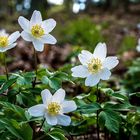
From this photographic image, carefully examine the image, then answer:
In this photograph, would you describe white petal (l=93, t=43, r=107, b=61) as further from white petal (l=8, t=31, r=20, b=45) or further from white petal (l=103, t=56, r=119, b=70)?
white petal (l=8, t=31, r=20, b=45)

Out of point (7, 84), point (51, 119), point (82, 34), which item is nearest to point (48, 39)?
point (7, 84)

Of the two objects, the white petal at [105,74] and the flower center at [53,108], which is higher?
the white petal at [105,74]

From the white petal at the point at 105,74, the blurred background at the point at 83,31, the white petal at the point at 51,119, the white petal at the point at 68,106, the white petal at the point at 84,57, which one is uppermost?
the white petal at the point at 84,57

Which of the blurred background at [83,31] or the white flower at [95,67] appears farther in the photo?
the blurred background at [83,31]

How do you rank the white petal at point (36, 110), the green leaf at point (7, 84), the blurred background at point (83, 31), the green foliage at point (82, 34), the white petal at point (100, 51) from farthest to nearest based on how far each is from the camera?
the green foliage at point (82, 34)
the blurred background at point (83, 31)
the white petal at point (100, 51)
the green leaf at point (7, 84)
the white petal at point (36, 110)

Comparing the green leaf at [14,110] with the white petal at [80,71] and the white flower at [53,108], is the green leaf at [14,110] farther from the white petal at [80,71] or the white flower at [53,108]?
the white petal at [80,71]

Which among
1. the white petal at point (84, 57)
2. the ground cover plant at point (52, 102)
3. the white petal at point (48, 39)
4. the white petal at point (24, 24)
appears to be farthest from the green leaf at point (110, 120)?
the white petal at point (24, 24)

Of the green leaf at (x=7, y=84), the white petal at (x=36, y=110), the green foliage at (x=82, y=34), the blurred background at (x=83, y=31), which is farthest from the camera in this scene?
the green foliage at (x=82, y=34)

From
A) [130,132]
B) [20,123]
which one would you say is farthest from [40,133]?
[130,132]

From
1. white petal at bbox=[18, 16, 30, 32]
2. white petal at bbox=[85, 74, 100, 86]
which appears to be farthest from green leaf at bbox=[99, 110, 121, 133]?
white petal at bbox=[18, 16, 30, 32]
